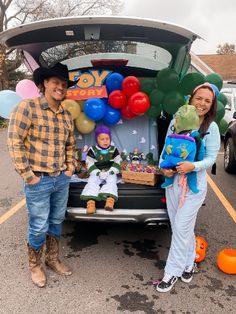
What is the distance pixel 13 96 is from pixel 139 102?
1410mm

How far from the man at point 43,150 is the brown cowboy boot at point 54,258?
0.54 ft

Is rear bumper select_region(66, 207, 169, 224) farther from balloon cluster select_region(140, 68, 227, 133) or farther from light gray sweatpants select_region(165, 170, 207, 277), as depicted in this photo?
balloon cluster select_region(140, 68, 227, 133)

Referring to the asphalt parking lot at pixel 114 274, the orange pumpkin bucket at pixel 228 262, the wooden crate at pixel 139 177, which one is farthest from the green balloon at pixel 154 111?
the orange pumpkin bucket at pixel 228 262

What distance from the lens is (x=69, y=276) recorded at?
3.37 meters

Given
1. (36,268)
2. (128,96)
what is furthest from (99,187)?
(128,96)

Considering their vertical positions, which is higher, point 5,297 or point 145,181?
point 145,181

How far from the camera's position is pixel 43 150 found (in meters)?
2.96

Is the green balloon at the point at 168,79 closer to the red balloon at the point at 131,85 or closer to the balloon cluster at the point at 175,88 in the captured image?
the balloon cluster at the point at 175,88

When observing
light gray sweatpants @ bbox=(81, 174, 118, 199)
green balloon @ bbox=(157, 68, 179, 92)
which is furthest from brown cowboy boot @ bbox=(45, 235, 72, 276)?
green balloon @ bbox=(157, 68, 179, 92)

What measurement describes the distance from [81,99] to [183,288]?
245 cm

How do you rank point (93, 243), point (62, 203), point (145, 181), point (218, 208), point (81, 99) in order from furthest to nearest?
point (218, 208)
point (81, 99)
point (93, 243)
point (145, 181)
point (62, 203)

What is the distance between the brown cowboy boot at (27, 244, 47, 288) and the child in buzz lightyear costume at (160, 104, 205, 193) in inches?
56.5

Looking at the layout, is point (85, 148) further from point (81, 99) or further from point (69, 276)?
point (69, 276)

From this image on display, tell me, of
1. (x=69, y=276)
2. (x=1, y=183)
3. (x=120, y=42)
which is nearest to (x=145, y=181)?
(x=69, y=276)
